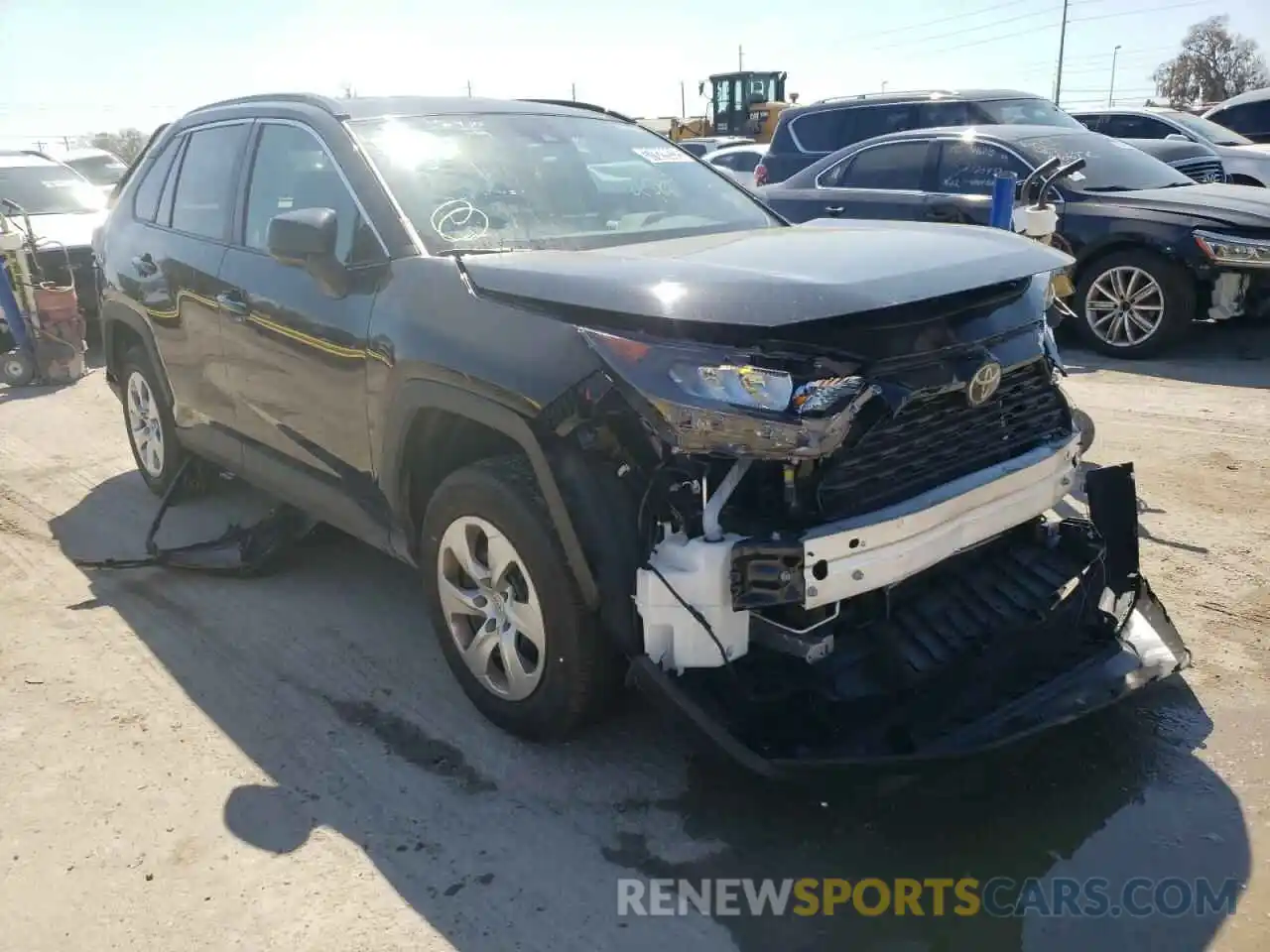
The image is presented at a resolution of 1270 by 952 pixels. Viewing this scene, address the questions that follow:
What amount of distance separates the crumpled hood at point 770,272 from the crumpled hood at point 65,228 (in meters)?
8.73

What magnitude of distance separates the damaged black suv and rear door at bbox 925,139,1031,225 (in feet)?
16.3

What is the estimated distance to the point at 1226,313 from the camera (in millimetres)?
7469

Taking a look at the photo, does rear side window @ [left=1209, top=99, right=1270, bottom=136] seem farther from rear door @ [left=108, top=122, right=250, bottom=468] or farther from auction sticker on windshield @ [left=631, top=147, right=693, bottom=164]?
rear door @ [left=108, top=122, right=250, bottom=468]

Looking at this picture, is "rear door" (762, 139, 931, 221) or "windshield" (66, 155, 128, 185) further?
"windshield" (66, 155, 128, 185)

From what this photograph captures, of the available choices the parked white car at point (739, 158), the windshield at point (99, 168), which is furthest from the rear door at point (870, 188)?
the windshield at point (99, 168)

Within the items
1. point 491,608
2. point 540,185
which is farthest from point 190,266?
point 491,608

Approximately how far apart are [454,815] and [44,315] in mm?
7524

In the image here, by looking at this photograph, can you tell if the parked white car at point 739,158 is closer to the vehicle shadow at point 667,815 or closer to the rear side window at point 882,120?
the rear side window at point 882,120

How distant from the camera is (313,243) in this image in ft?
10.7

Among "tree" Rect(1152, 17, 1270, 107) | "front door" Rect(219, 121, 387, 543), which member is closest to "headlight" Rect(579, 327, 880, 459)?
"front door" Rect(219, 121, 387, 543)

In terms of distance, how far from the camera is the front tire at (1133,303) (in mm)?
7550

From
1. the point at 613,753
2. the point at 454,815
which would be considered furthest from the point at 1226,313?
the point at 454,815

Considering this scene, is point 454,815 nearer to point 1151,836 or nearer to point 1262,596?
point 1151,836

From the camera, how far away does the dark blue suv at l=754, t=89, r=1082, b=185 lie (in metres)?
9.98
